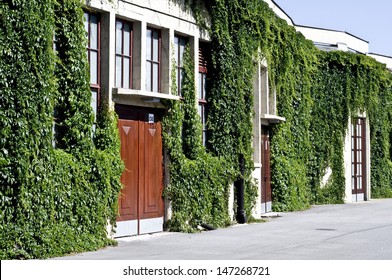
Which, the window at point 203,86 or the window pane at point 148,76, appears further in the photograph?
the window at point 203,86

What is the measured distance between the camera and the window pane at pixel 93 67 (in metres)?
16.2

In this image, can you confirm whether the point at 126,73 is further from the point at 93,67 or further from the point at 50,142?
the point at 50,142

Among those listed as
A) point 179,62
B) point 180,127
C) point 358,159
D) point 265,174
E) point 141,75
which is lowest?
point 265,174

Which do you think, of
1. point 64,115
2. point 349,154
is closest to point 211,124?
point 64,115

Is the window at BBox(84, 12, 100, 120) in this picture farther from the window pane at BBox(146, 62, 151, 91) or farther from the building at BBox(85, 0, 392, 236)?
the window pane at BBox(146, 62, 151, 91)

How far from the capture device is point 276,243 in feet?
53.2

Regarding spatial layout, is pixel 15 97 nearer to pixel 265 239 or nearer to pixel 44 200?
pixel 44 200

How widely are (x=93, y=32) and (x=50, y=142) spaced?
3129 mm

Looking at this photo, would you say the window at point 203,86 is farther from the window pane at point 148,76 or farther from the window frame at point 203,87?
the window pane at point 148,76

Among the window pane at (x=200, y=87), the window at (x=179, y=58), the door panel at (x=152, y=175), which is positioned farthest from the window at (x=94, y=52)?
the window pane at (x=200, y=87)

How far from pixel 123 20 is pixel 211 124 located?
14.8 ft

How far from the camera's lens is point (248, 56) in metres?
22.0

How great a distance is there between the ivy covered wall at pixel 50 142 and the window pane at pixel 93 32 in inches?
35.5

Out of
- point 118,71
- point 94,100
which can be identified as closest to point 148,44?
point 118,71
